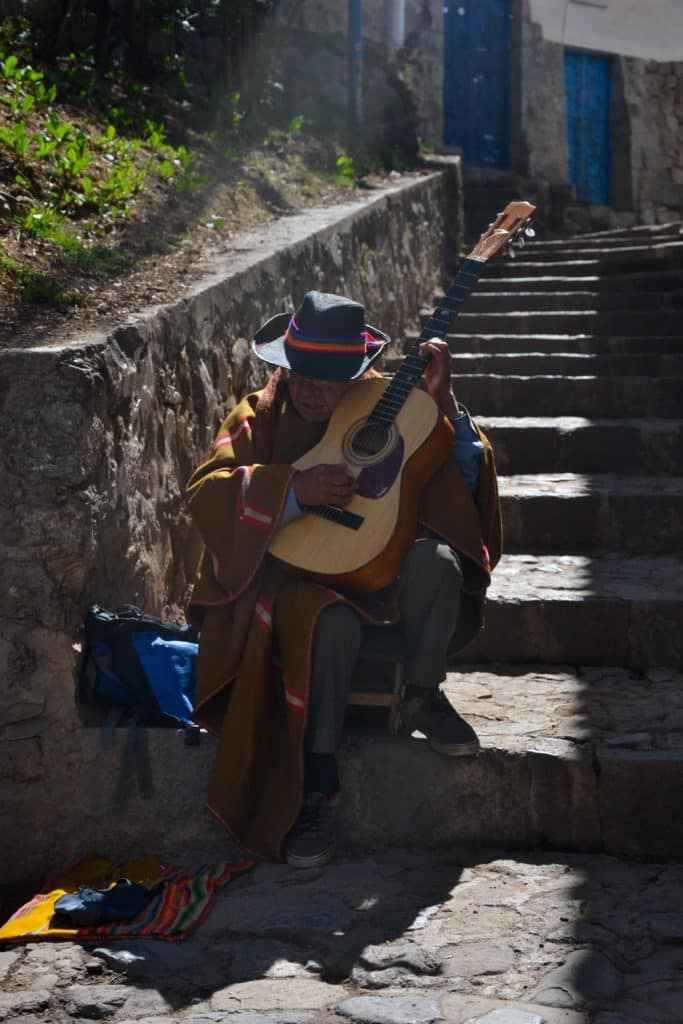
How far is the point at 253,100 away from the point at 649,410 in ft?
12.9

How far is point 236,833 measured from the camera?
127 inches

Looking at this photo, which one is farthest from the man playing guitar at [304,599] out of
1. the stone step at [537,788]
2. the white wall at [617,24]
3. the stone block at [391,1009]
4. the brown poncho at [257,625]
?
the white wall at [617,24]

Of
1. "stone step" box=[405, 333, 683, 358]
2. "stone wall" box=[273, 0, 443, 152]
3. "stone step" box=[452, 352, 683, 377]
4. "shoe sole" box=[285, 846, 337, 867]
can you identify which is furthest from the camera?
"stone wall" box=[273, 0, 443, 152]

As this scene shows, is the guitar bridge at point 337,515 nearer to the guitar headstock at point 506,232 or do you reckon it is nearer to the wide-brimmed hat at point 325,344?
the wide-brimmed hat at point 325,344

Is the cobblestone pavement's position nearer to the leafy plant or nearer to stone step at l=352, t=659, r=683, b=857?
stone step at l=352, t=659, r=683, b=857

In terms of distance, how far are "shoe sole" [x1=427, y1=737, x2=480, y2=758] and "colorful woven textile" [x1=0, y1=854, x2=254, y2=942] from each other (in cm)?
56

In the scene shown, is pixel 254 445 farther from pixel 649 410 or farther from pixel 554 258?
pixel 554 258

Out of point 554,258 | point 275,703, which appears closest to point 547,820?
point 275,703

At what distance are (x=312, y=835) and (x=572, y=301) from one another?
4.96m

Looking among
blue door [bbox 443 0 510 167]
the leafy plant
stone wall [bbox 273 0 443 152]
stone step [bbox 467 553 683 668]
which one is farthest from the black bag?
blue door [bbox 443 0 510 167]

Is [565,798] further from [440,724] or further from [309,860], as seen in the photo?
[309,860]

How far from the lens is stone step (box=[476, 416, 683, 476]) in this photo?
535cm

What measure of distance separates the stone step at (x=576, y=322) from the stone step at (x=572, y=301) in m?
0.05

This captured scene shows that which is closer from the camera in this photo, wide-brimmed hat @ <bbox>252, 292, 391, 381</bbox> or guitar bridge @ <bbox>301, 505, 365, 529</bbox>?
guitar bridge @ <bbox>301, 505, 365, 529</bbox>
